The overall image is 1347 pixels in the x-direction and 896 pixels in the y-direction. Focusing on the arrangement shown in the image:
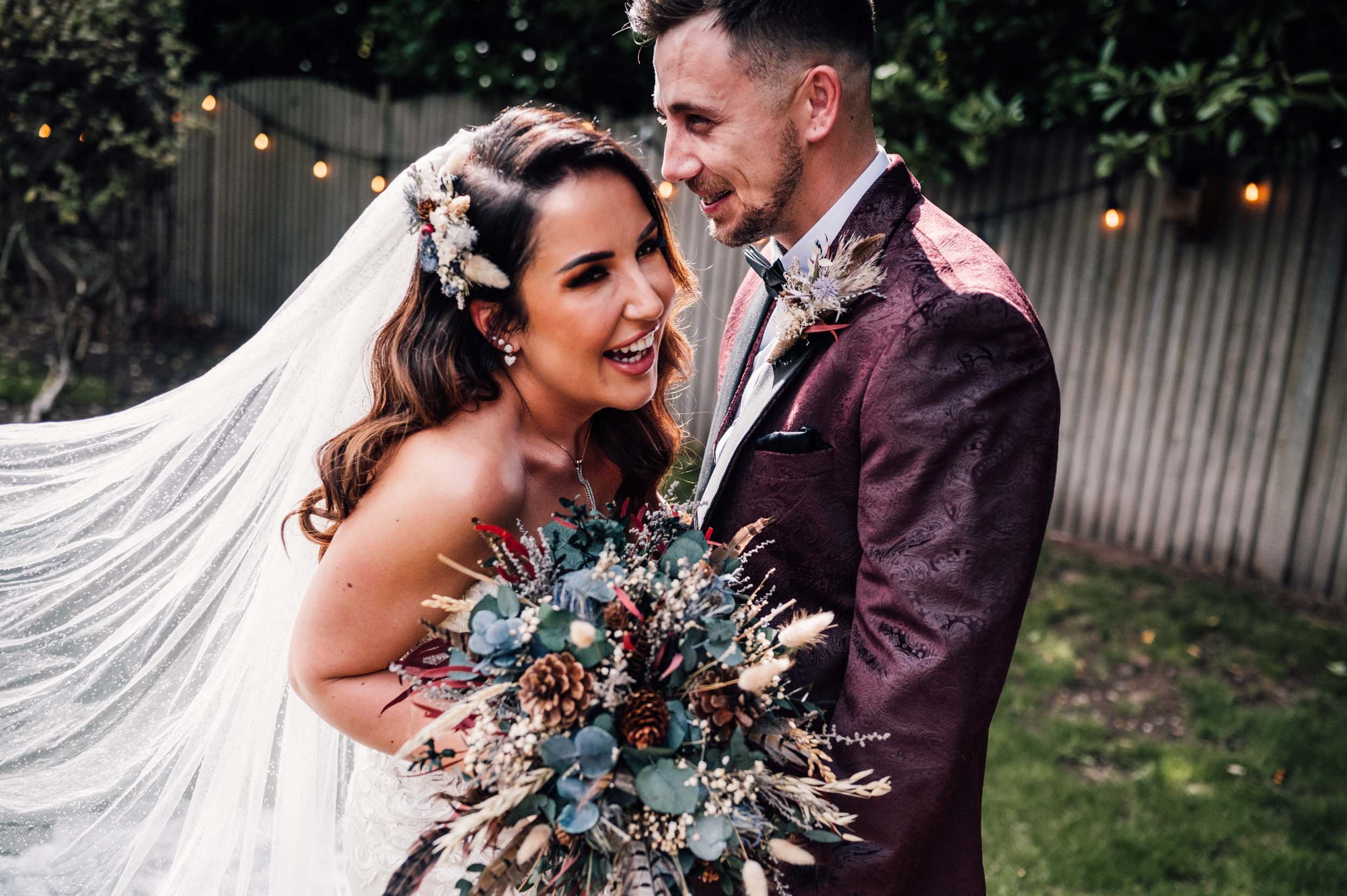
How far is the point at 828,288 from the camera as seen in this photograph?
2.24 metres

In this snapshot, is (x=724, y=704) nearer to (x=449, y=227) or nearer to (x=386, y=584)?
(x=386, y=584)

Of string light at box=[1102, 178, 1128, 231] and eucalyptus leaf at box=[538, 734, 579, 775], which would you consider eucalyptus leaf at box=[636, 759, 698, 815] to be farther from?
string light at box=[1102, 178, 1128, 231]

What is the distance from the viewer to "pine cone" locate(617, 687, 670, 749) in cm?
185

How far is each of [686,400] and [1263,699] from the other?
15.5ft

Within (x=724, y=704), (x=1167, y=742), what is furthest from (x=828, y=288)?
(x=1167, y=742)

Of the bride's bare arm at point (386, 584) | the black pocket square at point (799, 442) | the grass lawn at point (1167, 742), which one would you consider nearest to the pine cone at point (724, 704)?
the black pocket square at point (799, 442)

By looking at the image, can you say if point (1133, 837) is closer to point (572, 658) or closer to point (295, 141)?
point (572, 658)

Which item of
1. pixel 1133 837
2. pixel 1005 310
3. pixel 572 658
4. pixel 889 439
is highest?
pixel 1005 310

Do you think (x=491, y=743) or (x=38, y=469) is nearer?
(x=491, y=743)

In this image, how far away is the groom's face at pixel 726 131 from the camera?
2.45 meters

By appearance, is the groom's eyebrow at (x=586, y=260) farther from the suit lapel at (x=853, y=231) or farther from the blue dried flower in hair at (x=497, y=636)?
the blue dried flower in hair at (x=497, y=636)

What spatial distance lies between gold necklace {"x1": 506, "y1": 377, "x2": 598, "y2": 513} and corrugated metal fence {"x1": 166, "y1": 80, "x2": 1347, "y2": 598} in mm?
Answer: 4377

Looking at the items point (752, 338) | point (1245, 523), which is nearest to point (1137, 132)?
point (1245, 523)

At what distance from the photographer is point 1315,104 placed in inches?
225
